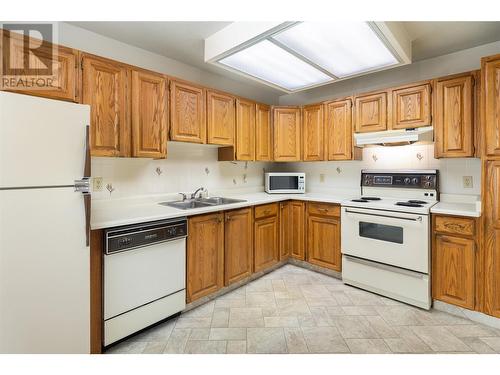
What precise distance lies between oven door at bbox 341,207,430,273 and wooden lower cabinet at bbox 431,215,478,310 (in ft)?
0.33

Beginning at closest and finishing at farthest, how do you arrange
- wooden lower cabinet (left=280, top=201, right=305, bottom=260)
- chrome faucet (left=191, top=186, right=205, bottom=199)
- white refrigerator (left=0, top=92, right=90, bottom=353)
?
white refrigerator (left=0, top=92, right=90, bottom=353)
chrome faucet (left=191, top=186, right=205, bottom=199)
wooden lower cabinet (left=280, top=201, right=305, bottom=260)

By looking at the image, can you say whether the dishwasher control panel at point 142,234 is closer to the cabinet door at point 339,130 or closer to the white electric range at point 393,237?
the white electric range at point 393,237

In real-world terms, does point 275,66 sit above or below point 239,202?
above

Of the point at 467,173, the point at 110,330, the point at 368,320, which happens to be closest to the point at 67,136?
the point at 110,330

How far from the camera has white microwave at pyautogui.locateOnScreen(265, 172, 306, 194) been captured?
3.55 meters

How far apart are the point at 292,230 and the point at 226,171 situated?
119 cm

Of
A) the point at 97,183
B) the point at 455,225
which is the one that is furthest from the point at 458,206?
the point at 97,183

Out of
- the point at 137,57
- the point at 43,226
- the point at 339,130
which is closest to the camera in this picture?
the point at 43,226

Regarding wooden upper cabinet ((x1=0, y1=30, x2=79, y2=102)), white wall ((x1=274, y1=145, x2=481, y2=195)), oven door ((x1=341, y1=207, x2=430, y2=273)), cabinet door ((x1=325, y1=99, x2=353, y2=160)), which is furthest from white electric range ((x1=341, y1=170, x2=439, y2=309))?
wooden upper cabinet ((x1=0, y1=30, x2=79, y2=102))

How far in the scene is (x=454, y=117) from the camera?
2326 mm

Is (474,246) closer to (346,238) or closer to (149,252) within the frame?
(346,238)

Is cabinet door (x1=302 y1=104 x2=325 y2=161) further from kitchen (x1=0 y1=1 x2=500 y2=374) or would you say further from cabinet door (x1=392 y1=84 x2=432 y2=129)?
cabinet door (x1=392 y1=84 x2=432 y2=129)

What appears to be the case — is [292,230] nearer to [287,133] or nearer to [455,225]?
[287,133]

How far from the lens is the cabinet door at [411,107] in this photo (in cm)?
249
